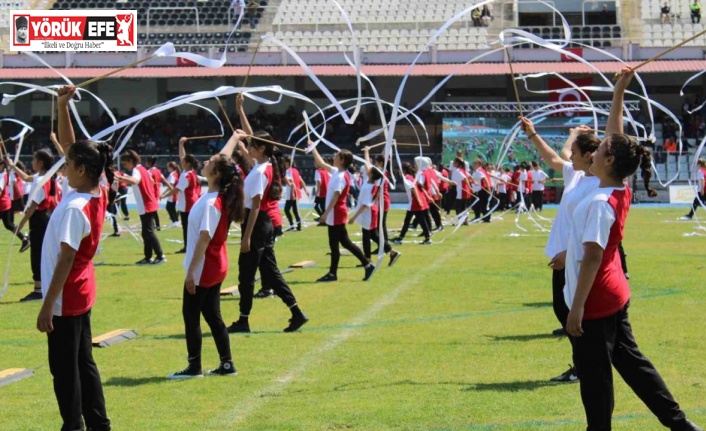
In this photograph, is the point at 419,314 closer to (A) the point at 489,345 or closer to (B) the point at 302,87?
(A) the point at 489,345

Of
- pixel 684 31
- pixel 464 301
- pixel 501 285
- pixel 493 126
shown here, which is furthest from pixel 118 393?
pixel 684 31

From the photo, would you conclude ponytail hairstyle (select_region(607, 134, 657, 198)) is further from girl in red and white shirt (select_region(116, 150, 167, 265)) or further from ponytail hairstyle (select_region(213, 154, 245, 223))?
girl in red and white shirt (select_region(116, 150, 167, 265))

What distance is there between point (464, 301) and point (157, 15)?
36539 mm

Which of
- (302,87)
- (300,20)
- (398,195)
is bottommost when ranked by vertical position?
(398,195)

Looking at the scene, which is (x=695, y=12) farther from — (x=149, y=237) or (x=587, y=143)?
(x=587, y=143)

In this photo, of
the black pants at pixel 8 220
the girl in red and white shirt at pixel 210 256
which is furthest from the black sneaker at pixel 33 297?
the black pants at pixel 8 220

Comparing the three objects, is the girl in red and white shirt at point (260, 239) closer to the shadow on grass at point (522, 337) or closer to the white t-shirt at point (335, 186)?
the shadow on grass at point (522, 337)

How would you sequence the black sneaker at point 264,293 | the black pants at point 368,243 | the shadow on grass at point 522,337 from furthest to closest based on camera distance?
1. the black pants at point 368,243
2. the black sneaker at point 264,293
3. the shadow on grass at point 522,337

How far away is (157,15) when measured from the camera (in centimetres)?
4634

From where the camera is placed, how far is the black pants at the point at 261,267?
10.1m

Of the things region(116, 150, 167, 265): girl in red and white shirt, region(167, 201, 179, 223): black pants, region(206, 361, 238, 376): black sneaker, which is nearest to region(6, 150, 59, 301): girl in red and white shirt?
region(116, 150, 167, 265): girl in red and white shirt

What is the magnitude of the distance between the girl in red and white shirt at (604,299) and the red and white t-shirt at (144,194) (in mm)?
12821

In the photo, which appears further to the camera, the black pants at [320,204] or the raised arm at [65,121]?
the black pants at [320,204]

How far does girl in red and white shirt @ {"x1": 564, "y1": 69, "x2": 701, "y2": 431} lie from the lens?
5.40 metres
